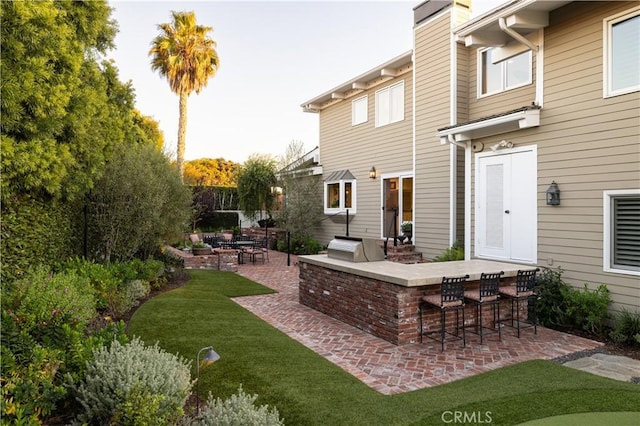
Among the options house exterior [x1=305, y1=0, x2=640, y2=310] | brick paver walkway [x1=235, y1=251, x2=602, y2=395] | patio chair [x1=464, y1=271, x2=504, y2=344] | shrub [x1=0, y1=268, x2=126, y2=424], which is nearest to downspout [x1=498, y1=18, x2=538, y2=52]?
house exterior [x1=305, y1=0, x2=640, y2=310]

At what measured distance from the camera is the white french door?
852cm

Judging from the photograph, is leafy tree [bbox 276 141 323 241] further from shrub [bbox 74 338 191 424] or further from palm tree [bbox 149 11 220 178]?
shrub [bbox 74 338 191 424]

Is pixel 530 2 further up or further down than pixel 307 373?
further up

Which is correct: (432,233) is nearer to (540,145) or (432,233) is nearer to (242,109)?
(540,145)

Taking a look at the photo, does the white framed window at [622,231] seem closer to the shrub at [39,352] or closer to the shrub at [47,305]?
the shrub at [39,352]

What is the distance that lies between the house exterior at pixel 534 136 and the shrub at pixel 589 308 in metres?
0.22

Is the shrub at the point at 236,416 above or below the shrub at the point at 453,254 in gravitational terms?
below

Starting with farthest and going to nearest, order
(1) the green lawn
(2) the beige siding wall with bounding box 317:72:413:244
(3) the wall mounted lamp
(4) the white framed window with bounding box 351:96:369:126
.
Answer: (4) the white framed window with bounding box 351:96:369:126
(2) the beige siding wall with bounding box 317:72:413:244
(3) the wall mounted lamp
(1) the green lawn

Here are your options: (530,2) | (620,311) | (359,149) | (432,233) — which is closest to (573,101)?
(530,2)

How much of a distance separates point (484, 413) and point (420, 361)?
1637mm

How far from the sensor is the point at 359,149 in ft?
51.9

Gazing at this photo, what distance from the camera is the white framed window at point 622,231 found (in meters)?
6.75

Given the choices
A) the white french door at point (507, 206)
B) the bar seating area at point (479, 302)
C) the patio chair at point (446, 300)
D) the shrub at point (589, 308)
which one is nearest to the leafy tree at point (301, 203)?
the white french door at point (507, 206)

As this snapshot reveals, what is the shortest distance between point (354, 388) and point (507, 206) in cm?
615
